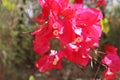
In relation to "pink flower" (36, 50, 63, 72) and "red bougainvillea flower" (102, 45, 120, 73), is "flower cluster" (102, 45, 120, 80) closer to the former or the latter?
"red bougainvillea flower" (102, 45, 120, 73)

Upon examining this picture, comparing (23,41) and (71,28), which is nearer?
(71,28)

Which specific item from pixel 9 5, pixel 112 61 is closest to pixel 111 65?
pixel 112 61

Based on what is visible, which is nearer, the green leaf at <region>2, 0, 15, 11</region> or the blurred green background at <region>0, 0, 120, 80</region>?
the green leaf at <region>2, 0, 15, 11</region>

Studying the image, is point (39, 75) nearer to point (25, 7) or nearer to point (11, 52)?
point (11, 52)

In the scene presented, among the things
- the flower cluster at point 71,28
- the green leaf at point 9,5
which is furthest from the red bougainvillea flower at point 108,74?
the green leaf at point 9,5

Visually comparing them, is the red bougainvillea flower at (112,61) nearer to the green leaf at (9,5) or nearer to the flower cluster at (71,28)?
the flower cluster at (71,28)

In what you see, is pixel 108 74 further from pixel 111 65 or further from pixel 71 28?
pixel 71 28

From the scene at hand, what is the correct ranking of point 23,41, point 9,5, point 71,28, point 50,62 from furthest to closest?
point 23,41, point 9,5, point 50,62, point 71,28

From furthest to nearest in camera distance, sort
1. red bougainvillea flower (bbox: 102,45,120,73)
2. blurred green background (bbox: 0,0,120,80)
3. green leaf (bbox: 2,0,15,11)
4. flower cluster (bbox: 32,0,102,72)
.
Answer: blurred green background (bbox: 0,0,120,80), green leaf (bbox: 2,0,15,11), red bougainvillea flower (bbox: 102,45,120,73), flower cluster (bbox: 32,0,102,72)

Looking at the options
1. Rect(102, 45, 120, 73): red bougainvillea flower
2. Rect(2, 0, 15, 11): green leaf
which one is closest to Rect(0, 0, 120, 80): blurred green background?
Rect(2, 0, 15, 11): green leaf
